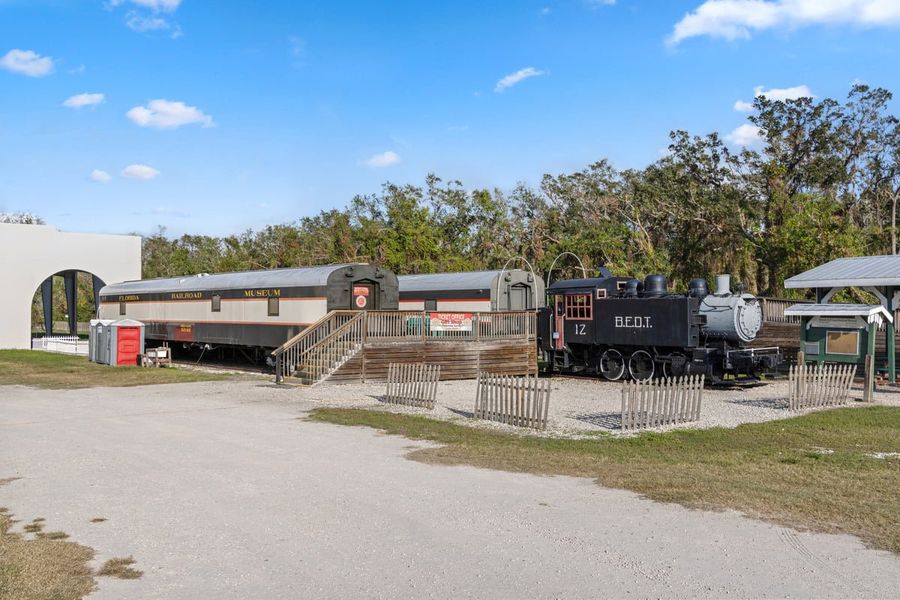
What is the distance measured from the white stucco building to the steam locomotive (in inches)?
1015

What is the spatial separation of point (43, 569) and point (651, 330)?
59.6 feet

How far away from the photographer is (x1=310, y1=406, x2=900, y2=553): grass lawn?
811 cm

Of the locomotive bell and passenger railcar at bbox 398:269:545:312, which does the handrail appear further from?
passenger railcar at bbox 398:269:545:312

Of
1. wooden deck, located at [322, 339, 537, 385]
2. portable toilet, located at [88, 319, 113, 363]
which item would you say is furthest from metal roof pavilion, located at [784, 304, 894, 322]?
portable toilet, located at [88, 319, 113, 363]

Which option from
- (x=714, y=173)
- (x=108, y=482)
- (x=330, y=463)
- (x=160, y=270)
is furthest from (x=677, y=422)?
(x=160, y=270)

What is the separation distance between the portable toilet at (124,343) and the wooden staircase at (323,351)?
9.63m

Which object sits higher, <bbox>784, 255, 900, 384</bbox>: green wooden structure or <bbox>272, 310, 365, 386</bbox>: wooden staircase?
<bbox>784, 255, 900, 384</bbox>: green wooden structure

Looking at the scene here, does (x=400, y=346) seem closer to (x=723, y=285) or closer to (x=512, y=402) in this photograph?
(x=512, y=402)

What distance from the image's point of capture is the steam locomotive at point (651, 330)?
2094cm

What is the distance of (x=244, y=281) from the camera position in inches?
1089

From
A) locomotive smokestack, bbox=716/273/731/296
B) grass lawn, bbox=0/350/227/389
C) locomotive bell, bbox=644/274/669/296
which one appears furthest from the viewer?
locomotive bell, bbox=644/274/669/296

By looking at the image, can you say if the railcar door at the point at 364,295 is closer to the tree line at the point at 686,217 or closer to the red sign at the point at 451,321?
the red sign at the point at 451,321

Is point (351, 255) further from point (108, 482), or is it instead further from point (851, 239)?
point (108, 482)

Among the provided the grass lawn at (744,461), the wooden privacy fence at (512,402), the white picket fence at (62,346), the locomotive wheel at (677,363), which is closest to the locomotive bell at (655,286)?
the locomotive wheel at (677,363)
